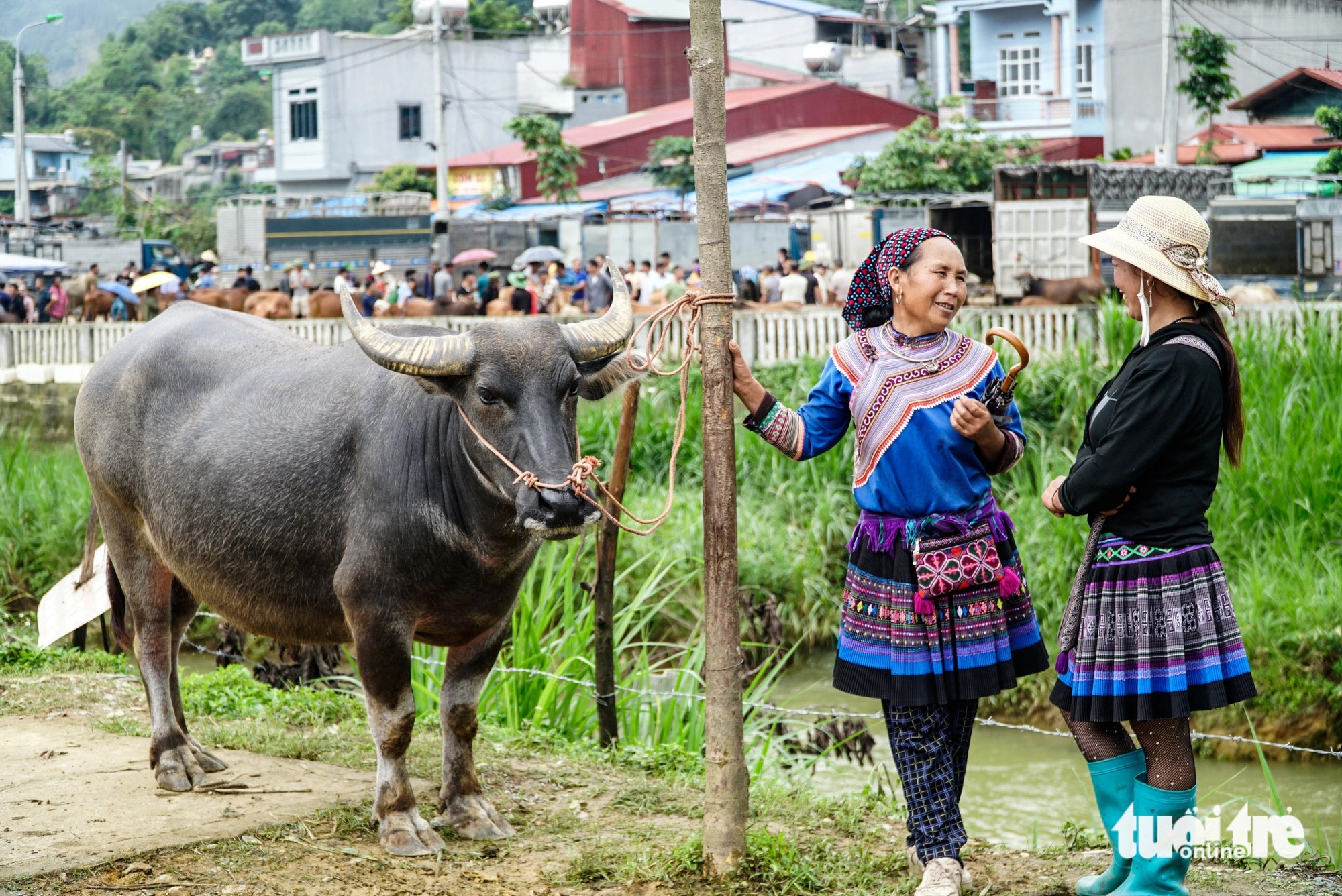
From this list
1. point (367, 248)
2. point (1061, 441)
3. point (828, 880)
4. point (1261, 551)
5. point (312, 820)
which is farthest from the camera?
point (367, 248)

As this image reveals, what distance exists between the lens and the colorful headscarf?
12.3 ft

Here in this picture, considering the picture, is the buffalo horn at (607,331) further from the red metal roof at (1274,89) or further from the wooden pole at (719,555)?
the red metal roof at (1274,89)

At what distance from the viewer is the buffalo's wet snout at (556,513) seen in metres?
3.73

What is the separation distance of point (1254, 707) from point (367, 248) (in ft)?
74.8

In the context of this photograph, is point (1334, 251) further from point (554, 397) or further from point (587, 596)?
point (554, 397)

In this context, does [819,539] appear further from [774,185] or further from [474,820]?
[774,185]

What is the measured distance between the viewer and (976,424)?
3.54 meters

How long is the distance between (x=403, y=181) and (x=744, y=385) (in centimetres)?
3533

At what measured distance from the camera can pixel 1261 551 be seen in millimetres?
8773

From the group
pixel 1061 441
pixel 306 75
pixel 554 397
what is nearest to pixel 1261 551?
pixel 1061 441

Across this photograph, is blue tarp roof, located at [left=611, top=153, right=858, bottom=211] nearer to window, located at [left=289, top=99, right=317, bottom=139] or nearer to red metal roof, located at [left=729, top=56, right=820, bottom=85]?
red metal roof, located at [left=729, top=56, right=820, bottom=85]

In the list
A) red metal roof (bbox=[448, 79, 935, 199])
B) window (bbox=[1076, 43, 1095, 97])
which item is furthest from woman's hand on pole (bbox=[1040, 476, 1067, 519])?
red metal roof (bbox=[448, 79, 935, 199])

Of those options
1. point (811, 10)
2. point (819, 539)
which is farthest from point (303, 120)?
point (819, 539)

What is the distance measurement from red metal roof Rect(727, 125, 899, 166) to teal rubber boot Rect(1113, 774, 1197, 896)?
2922 cm
